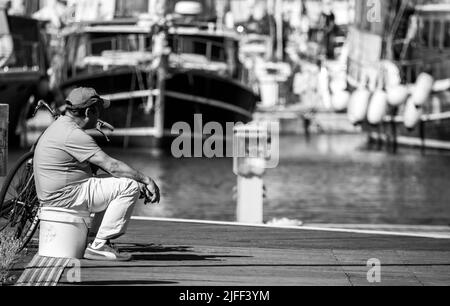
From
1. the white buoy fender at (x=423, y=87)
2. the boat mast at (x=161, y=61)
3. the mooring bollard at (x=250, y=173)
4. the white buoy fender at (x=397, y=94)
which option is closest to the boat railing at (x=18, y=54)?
the boat mast at (x=161, y=61)

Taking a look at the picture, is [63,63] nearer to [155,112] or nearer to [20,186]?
[155,112]

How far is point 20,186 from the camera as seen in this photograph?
10305mm

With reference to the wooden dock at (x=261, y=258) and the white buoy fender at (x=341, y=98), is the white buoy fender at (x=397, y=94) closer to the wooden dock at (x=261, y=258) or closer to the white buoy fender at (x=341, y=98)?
the white buoy fender at (x=341, y=98)

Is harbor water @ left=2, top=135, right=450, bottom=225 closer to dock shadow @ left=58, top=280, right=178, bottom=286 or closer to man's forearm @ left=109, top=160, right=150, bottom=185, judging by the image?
man's forearm @ left=109, top=160, right=150, bottom=185

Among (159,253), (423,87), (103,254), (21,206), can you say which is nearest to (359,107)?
(423,87)

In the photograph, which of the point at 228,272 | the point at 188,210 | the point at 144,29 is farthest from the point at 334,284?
the point at 144,29

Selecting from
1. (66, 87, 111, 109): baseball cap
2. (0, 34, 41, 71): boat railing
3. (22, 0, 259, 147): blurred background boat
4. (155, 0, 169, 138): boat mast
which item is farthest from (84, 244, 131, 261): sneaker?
(22, 0, 259, 147): blurred background boat

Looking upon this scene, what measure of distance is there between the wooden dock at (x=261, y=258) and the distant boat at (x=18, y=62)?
2880 centimetres

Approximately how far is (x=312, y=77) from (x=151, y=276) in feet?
262

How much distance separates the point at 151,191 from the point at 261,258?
140cm

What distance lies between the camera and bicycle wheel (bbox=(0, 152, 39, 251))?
33.1ft

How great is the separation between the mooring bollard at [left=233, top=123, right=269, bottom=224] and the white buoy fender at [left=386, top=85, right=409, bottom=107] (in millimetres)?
29973

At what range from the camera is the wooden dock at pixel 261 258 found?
8.98m

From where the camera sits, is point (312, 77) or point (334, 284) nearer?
point (334, 284)
